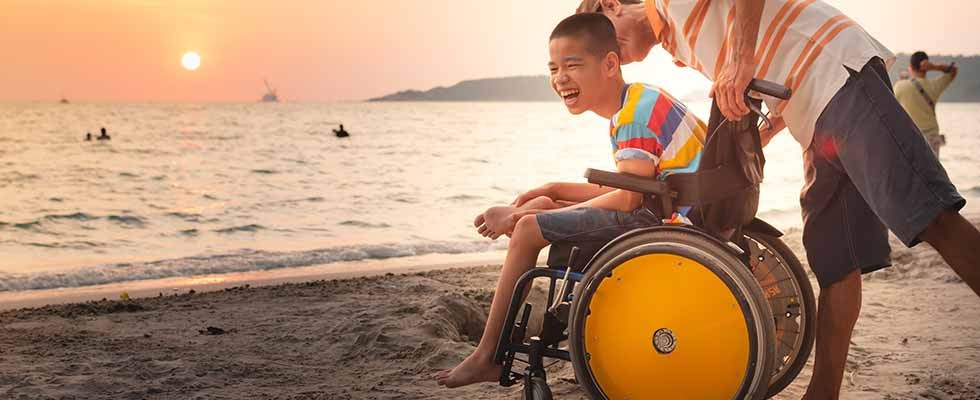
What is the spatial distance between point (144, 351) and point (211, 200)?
1298 centimetres

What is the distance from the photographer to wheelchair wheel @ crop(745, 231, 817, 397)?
304 centimetres

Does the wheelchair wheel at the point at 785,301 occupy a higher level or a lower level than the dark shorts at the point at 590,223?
lower

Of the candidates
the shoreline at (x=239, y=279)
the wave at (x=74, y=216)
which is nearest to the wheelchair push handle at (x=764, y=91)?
the shoreline at (x=239, y=279)

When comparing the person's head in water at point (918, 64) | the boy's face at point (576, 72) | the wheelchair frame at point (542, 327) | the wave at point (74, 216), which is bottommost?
the wave at point (74, 216)

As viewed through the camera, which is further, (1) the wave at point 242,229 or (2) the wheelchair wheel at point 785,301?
(1) the wave at point 242,229

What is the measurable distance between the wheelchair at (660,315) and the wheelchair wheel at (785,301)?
32 centimetres

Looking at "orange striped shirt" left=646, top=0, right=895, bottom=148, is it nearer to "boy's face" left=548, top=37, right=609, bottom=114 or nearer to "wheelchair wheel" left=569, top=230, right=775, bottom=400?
"boy's face" left=548, top=37, right=609, bottom=114

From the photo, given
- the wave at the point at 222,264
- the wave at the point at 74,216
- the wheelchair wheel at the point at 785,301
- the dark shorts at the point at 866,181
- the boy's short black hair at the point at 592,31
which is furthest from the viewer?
the wave at the point at 74,216

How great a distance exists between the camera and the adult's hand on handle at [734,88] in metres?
2.46

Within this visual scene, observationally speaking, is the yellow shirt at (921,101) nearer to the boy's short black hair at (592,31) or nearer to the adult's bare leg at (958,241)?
the boy's short black hair at (592,31)

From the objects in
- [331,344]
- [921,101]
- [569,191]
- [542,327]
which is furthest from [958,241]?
[921,101]

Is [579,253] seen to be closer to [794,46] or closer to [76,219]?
[794,46]

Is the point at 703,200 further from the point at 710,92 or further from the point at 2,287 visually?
the point at 2,287

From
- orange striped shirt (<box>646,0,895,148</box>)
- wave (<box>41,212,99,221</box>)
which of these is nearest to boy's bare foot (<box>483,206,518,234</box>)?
orange striped shirt (<box>646,0,895,148</box>)
